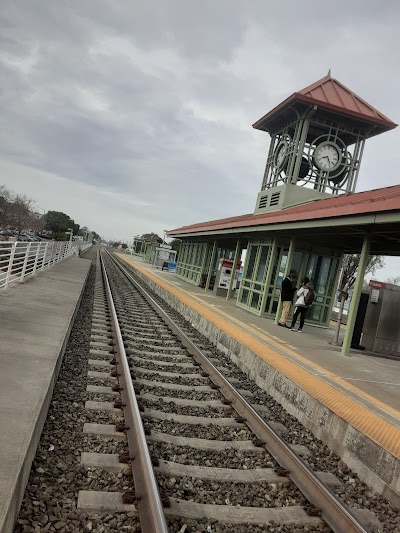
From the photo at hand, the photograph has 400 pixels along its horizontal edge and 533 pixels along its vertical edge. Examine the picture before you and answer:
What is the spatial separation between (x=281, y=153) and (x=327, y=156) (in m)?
1.82

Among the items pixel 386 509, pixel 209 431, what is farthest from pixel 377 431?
pixel 209 431

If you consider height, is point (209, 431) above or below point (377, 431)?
below

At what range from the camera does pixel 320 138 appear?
55.0ft

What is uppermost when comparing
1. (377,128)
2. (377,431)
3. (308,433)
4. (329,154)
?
(377,128)

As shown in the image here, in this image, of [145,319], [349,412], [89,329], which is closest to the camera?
[349,412]

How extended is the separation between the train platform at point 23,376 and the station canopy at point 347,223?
5755 millimetres

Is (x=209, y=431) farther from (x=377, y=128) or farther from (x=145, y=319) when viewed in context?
(x=377, y=128)

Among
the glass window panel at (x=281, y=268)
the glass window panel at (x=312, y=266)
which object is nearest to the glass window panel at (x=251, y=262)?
the glass window panel at (x=281, y=268)

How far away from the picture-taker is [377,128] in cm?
1666

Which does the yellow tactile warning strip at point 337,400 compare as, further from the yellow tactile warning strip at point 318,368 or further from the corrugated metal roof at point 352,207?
the corrugated metal roof at point 352,207

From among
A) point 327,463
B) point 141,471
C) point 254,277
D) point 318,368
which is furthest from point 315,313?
point 141,471

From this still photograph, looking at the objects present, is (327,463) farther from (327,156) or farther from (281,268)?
(327,156)

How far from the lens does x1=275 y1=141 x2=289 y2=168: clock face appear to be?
1700cm

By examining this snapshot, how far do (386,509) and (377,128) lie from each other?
15.6 meters
